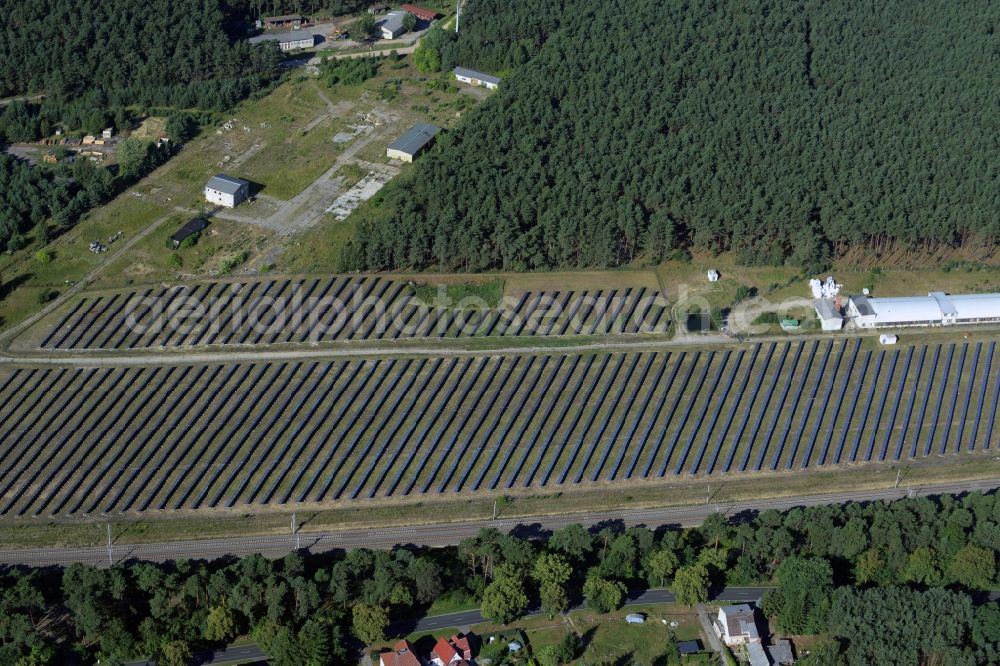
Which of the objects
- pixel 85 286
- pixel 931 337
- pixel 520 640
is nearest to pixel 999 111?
pixel 931 337

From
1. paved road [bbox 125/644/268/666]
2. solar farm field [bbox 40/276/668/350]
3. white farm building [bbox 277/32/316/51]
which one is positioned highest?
white farm building [bbox 277/32/316/51]

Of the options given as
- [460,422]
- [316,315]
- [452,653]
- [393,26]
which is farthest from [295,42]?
[452,653]

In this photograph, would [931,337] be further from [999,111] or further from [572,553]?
[572,553]

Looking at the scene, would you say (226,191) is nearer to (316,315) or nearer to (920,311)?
(316,315)

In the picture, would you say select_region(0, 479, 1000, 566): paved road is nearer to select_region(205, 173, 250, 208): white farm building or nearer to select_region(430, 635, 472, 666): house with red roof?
select_region(430, 635, 472, 666): house with red roof

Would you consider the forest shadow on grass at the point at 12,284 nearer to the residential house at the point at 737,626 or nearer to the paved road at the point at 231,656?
the paved road at the point at 231,656

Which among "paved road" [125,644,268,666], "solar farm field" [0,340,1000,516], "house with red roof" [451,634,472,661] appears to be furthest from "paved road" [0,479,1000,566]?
"house with red roof" [451,634,472,661]
